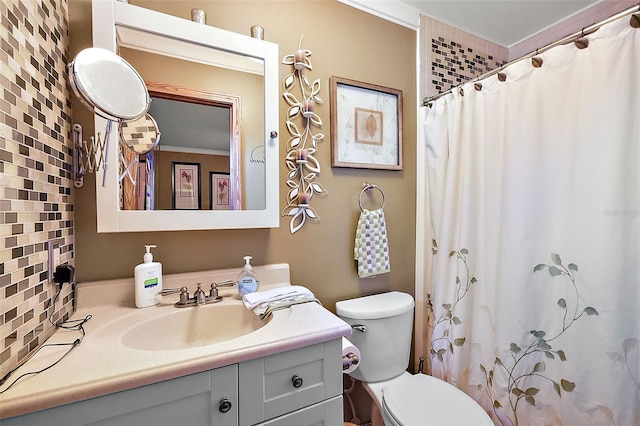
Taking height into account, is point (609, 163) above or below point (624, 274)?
above

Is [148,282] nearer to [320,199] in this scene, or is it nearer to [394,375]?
[320,199]

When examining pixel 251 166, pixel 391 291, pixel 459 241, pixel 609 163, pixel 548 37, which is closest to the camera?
pixel 609 163

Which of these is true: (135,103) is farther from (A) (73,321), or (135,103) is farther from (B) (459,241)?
(B) (459,241)

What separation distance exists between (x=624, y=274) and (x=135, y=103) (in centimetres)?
167

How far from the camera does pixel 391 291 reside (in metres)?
1.62

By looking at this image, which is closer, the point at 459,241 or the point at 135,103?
the point at 135,103

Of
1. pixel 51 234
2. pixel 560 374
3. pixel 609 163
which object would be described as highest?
pixel 609 163

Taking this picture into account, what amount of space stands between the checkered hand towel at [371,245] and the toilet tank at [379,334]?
17 cm

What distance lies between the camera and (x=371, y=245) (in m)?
1.47

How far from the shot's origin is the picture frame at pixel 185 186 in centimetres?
108

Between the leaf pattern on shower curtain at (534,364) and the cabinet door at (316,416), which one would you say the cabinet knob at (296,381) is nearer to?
the cabinet door at (316,416)

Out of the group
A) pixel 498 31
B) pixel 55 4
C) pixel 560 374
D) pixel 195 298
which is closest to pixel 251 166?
pixel 195 298

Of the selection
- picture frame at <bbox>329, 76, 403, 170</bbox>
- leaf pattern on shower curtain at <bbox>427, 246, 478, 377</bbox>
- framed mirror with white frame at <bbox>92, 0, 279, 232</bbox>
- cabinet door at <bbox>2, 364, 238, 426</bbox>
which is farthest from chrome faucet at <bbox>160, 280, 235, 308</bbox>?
leaf pattern on shower curtain at <bbox>427, 246, 478, 377</bbox>

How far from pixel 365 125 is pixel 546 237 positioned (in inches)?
37.1
